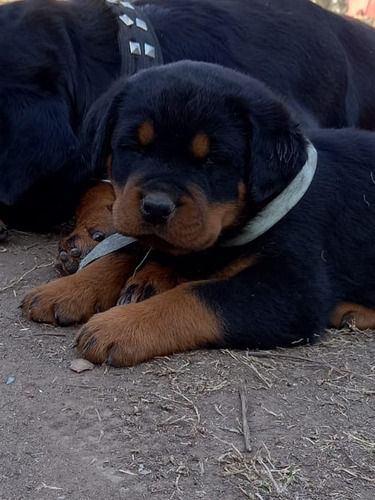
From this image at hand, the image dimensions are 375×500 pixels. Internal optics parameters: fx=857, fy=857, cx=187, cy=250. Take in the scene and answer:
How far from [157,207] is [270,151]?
1.76ft

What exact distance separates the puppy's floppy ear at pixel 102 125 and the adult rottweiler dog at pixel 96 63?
70 centimetres

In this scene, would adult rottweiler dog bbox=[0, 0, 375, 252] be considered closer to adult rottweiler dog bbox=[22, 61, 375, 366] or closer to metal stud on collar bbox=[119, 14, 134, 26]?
metal stud on collar bbox=[119, 14, 134, 26]

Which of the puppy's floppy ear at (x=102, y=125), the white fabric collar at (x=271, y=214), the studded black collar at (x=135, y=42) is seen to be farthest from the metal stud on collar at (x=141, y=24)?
the white fabric collar at (x=271, y=214)

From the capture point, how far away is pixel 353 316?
3855mm

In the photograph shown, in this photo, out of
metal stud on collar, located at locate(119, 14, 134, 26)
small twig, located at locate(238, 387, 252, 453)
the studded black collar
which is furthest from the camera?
metal stud on collar, located at locate(119, 14, 134, 26)

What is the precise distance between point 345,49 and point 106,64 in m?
1.91

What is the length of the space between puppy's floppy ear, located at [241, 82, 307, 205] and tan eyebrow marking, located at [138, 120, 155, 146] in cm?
40

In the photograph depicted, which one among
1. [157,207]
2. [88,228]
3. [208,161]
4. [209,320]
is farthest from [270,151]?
[88,228]

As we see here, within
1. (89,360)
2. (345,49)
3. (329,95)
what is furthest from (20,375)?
(345,49)

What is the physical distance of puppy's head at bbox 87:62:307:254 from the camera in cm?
327

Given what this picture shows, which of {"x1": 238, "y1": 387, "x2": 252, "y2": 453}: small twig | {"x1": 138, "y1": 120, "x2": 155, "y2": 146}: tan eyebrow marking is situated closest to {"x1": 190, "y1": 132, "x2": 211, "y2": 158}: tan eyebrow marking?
{"x1": 138, "y1": 120, "x2": 155, "y2": 146}: tan eyebrow marking

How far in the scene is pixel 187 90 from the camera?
3377 millimetres

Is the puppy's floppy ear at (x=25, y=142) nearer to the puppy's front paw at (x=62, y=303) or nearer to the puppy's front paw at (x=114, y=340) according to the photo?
the puppy's front paw at (x=62, y=303)

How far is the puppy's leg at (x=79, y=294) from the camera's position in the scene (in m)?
3.59
